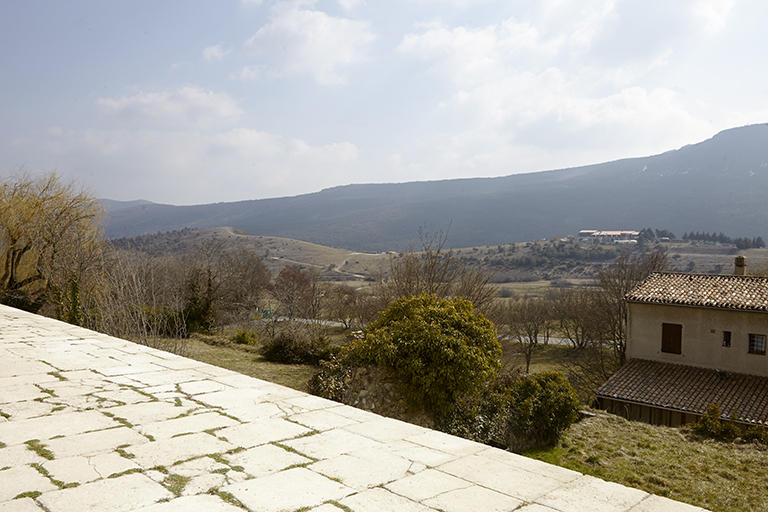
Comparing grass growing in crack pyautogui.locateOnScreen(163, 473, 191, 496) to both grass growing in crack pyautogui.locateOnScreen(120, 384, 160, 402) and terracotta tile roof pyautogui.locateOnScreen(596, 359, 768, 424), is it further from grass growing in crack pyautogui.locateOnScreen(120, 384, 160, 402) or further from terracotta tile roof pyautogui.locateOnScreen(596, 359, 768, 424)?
terracotta tile roof pyautogui.locateOnScreen(596, 359, 768, 424)

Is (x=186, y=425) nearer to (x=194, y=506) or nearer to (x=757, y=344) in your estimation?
(x=194, y=506)

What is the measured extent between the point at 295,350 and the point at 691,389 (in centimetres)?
1354

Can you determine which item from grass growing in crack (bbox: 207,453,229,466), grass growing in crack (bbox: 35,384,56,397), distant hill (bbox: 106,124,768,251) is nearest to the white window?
grass growing in crack (bbox: 207,453,229,466)

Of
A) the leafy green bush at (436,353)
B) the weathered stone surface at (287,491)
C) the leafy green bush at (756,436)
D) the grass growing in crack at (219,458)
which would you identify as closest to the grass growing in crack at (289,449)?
the weathered stone surface at (287,491)

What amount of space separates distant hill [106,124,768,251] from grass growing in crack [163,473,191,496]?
104 m

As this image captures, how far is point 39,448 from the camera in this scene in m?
3.36

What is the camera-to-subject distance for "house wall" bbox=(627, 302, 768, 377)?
1712 cm

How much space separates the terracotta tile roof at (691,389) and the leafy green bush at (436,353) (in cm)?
929

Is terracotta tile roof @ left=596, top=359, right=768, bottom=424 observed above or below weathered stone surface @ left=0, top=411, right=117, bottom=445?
below

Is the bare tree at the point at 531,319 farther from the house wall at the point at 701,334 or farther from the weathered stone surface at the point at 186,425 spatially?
the weathered stone surface at the point at 186,425

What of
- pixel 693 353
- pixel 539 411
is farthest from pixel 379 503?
pixel 693 353

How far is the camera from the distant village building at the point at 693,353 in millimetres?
15789

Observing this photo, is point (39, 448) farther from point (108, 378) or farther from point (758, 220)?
point (758, 220)

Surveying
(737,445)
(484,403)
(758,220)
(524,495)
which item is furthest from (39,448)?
(758,220)
